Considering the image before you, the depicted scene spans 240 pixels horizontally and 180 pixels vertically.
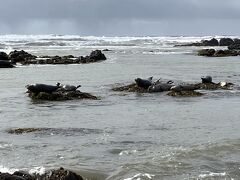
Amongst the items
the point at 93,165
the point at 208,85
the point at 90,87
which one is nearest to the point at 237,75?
the point at 208,85

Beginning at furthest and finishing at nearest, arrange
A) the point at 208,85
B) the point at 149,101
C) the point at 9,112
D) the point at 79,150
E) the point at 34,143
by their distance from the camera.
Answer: the point at 208,85 < the point at 149,101 < the point at 9,112 < the point at 34,143 < the point at 79,150

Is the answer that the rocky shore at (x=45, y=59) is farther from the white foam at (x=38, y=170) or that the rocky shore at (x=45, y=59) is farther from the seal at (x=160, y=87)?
the white foam at (x=38, y=170)

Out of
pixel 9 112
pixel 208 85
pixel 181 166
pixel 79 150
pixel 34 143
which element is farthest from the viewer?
pixel 208 85

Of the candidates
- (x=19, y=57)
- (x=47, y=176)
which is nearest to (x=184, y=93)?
(x=47, y=176)

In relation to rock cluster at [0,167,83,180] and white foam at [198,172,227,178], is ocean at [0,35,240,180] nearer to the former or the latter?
white foam at [198,172,227,178]

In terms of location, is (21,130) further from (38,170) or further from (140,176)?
(140,176)

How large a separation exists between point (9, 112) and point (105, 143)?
16.0 feet

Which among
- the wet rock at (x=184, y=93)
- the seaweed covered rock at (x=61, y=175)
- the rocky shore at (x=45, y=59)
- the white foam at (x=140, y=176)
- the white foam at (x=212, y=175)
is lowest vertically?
the white foam at (x=140, y=176)

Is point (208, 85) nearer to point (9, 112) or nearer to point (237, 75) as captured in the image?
point (237, 75)

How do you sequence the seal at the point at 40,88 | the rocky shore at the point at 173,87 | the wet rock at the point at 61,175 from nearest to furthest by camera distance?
the wet rock at the point at 61,175, the seal at the point at 40,88, the rocky shore at the point at 173,87

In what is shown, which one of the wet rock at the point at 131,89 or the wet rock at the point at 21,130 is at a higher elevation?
the wet rock at the point at 131,89

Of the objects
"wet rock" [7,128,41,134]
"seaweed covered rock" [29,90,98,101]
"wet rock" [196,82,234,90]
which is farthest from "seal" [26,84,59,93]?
"wet rock" [196,82,234,90]

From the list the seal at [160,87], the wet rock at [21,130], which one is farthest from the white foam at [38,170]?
the seal at [160,87]

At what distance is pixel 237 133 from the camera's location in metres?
10.3
